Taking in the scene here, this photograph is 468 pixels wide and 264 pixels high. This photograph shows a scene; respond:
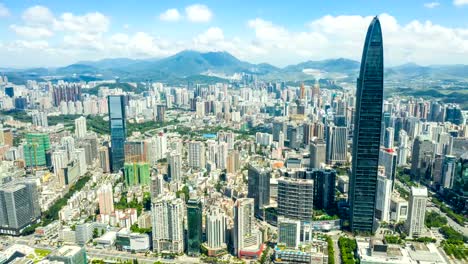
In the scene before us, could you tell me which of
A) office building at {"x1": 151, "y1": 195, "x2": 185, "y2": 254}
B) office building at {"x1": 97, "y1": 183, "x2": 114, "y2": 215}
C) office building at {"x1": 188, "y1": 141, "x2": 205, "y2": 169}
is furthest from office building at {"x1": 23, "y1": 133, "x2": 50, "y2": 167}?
office building at {"x1": 151, "y1": 195, "x2": 185, "y2": 254}

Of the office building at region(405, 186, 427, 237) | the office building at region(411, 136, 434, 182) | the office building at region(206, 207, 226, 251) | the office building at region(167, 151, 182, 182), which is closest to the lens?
Result: the office building at region(206, 207, 226, 251)

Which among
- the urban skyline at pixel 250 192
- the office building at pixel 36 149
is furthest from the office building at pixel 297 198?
the office building at pixel 36 149

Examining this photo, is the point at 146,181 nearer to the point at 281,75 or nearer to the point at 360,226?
the point at 360,226

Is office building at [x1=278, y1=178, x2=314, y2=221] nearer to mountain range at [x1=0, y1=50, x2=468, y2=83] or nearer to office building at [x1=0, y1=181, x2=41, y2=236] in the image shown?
office building at [x1=0, y1=181, x2=41, y2=236]

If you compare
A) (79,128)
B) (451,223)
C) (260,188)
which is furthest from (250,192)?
(79,128)

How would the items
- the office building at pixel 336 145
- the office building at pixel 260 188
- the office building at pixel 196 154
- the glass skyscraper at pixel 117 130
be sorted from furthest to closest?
the office building at pixel 336 145
the office building at pixel 196 154
the glass skyscraper at pixel 117 130
the office building at pixel 260 188

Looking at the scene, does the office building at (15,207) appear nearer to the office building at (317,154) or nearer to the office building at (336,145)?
the office building at (317,154)

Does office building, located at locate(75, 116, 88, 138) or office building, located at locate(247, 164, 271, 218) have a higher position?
office building, located at locate(75, 116, 88, 138)
